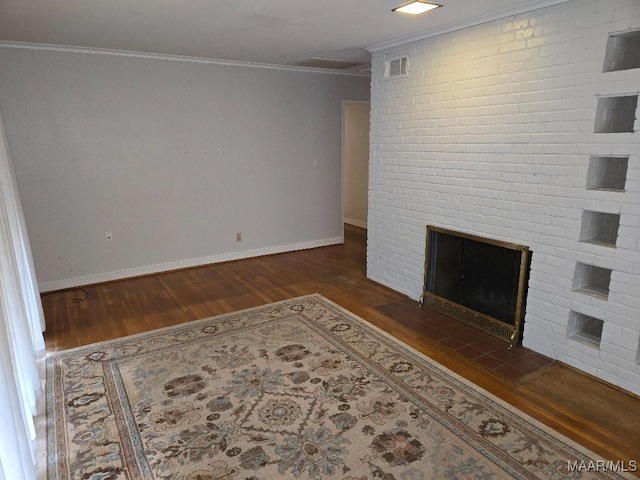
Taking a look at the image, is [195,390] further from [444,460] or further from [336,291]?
[336,291]

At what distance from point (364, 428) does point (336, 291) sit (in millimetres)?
2050

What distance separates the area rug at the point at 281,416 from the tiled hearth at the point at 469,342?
35 centimetres

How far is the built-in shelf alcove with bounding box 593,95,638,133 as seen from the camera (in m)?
2.50

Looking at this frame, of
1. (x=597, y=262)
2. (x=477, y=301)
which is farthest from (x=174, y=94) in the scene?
(x=597, y=262)

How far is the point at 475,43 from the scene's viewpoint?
3104 mm

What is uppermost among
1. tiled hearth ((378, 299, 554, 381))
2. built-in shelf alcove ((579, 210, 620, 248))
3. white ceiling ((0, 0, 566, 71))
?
white ceiling ((0, 0, 566, 71))

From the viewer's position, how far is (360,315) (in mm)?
3600

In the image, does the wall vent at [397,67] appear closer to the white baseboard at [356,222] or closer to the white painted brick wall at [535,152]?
the white painted brick wall at [535,152]

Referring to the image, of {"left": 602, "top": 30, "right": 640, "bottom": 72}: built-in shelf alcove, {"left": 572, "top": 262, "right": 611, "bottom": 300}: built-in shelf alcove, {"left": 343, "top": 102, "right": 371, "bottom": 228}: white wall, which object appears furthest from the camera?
{"left": 343, "top": 102, "right": 371, "bottom": 228}: white wall

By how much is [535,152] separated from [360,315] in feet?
6.12

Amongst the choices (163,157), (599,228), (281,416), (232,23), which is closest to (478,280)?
(599,228)

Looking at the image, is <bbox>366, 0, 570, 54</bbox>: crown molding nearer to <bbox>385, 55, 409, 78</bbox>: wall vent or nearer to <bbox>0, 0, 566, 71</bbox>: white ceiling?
<bbox>0, 0, 566, 71</bbox>: white ceiling

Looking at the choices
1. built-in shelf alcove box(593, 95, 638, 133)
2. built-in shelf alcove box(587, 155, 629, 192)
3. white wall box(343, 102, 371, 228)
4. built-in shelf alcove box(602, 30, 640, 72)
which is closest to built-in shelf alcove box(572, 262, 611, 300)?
built-in shelf alcove box(587, 155, 629, 192)

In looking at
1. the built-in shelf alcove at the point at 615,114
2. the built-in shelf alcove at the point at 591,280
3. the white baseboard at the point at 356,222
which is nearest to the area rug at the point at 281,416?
the built-in shelf alcove at the point at 591,280
